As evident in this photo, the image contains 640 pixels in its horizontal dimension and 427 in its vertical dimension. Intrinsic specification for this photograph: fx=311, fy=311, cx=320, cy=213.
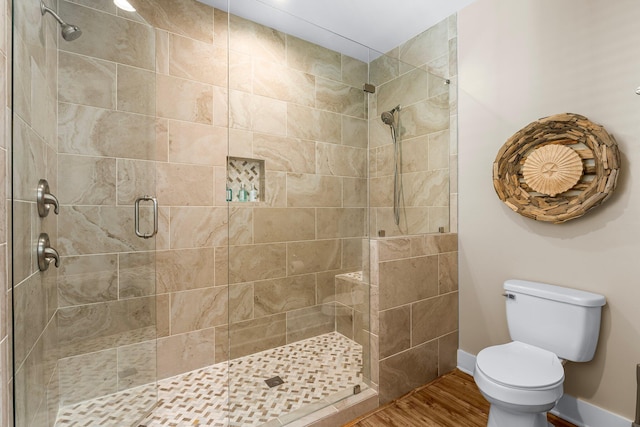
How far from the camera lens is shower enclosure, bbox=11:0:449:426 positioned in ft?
4.67

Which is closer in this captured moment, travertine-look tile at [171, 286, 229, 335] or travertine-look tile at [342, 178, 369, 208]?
travertine-look tile at [342, 178, 369, 208]

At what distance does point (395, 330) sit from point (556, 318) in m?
0.85

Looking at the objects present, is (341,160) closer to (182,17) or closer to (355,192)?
(355,192)

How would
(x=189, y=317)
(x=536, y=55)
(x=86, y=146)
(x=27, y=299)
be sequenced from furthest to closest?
(x=189, y=317) → (x=536, y=55) → (x=86, y=146) → (x=27, y=299)

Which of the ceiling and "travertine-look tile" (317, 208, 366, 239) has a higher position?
the ceiling

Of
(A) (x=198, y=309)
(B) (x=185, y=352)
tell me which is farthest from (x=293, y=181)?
(B) (x=185, y=352)

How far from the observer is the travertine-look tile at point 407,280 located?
73.7 inches

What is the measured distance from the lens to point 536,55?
1881 millimetres

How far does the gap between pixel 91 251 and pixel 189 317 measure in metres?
0.84

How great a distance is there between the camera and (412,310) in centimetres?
201

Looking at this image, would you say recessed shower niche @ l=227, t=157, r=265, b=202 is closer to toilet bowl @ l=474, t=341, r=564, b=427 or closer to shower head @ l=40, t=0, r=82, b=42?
shower head @ l=40, t=0, r=82, b=42

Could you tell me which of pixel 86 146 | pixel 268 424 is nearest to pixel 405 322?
pixel 268 424

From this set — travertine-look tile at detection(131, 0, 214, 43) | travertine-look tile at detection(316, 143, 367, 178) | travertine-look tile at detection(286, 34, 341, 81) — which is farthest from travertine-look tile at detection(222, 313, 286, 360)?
travertine-look tile at detection(131, 0, 214, 43)

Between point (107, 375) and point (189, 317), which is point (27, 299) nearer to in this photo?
point (107, 375)
